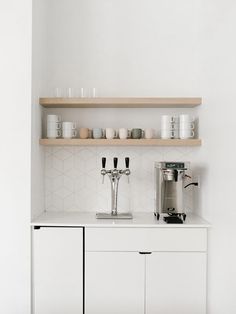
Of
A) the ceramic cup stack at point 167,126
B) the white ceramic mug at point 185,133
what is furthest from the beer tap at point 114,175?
the white ceramic mug at point 185,133

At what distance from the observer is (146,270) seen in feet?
8.87

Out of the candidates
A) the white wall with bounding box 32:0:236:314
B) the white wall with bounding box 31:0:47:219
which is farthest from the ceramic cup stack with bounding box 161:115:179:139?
the white wall with bounding box 31:0:47:219

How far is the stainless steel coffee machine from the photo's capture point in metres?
2.83

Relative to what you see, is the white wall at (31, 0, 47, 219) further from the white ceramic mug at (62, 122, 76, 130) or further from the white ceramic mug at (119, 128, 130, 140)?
the white ceramic mug at (119, 128, 130, 140)

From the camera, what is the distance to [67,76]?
322cm

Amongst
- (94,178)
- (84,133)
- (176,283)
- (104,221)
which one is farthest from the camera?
(94,178)

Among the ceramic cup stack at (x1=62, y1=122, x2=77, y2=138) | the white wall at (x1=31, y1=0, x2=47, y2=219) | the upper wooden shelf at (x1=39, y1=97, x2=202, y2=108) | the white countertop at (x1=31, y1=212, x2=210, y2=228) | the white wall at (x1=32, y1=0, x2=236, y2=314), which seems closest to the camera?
the white countertop at (x1=31, y1=212, x2=210, y2=228)

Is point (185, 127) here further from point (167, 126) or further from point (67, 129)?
point (67, 129)

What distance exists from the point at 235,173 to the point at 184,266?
838mm

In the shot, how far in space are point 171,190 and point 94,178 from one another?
2.25 feet
